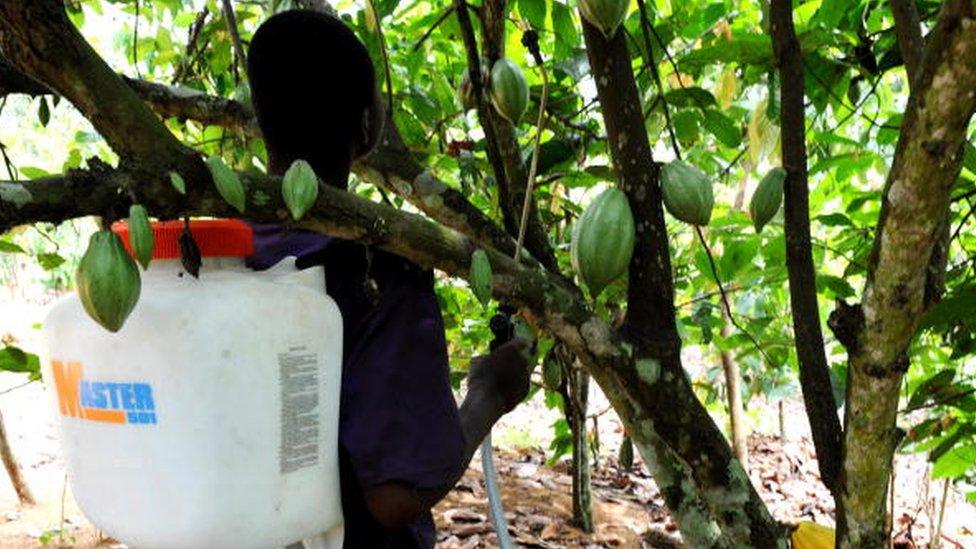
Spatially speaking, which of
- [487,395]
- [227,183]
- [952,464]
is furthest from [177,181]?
[952,464]

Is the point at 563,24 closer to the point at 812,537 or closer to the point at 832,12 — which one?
the point at 832,12

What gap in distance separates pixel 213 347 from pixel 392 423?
0.89 ft

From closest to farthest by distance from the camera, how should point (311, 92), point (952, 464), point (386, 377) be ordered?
point (386, 377) < point (311, 92) < point (952, 464)

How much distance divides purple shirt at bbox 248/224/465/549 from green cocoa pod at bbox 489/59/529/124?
1.06 ft

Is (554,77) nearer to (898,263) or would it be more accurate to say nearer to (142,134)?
(898,263)

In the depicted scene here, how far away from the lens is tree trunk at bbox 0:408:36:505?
3594 mm

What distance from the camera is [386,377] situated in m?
0.98

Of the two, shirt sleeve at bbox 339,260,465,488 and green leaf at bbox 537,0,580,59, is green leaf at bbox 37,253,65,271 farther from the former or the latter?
green leaf at bbox 537,0,580,59

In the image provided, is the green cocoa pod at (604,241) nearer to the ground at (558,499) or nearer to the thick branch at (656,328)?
the thick branch at (656,328)

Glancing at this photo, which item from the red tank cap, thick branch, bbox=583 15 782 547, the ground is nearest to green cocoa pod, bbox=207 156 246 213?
the red tank cap

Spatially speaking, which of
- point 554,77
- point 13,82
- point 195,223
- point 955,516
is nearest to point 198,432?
point 195,223

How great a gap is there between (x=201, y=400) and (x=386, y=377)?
0.83 feet

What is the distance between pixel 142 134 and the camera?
684 millimetres

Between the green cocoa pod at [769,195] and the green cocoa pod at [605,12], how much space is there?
11.2 inches
